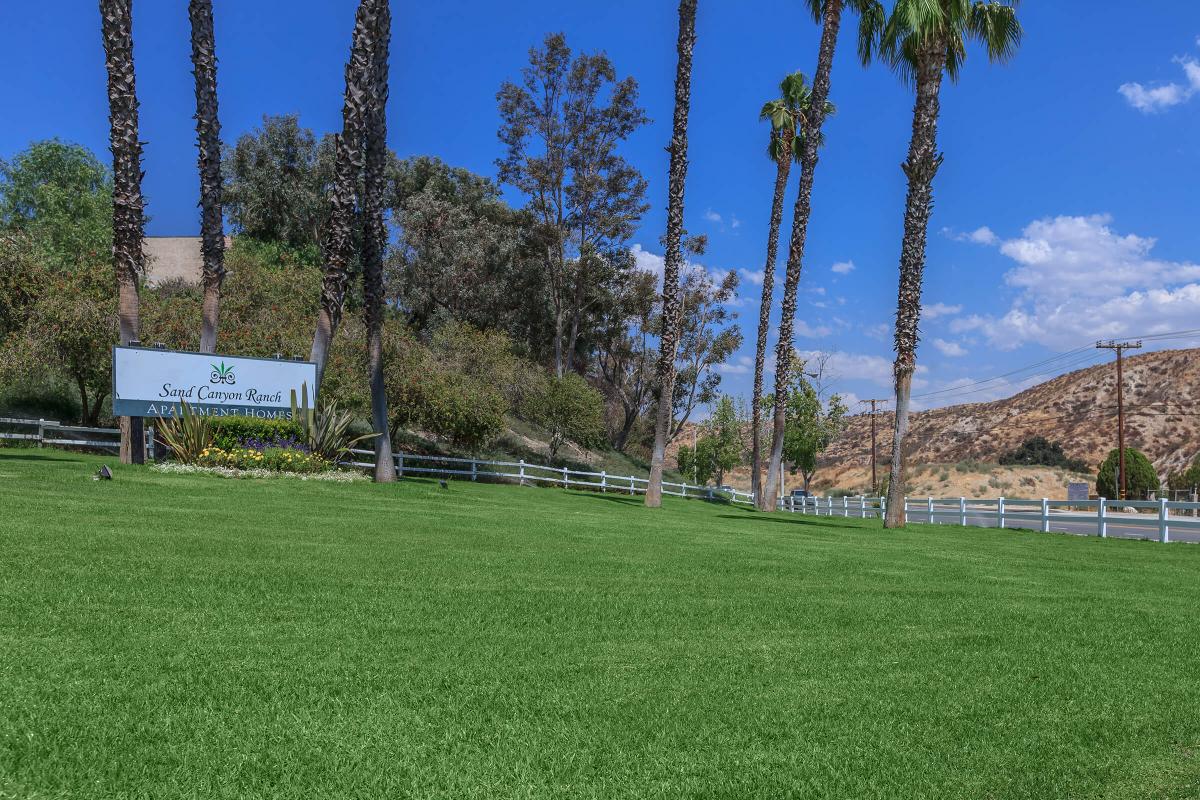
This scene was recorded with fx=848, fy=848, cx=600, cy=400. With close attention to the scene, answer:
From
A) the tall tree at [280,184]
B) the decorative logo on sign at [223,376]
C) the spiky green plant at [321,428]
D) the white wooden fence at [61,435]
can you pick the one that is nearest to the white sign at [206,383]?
the decorative logo on sign at [223,376]

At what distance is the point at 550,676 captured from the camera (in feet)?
15.8

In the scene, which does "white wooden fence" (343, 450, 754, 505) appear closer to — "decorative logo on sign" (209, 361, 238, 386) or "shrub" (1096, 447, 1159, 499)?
"decorative logo on sign" (209, 361, 238, 386)

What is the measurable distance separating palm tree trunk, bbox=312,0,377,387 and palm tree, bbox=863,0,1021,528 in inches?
539

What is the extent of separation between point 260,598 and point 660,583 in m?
3.74

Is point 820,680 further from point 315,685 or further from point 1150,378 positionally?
point 1150,378

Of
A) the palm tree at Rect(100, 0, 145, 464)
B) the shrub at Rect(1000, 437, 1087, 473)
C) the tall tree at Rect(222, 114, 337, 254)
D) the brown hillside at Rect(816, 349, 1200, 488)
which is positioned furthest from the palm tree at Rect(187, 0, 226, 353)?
the brown hillside at Rect(816, 349, 1200, 488)

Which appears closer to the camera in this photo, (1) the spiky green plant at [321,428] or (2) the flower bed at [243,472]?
(2) the flower bed at [243,472]

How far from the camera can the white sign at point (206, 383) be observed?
68.1 ft

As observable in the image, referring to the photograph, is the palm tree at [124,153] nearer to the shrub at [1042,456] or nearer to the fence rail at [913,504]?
the fence rail at [913,504]

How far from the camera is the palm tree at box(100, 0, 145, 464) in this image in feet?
65.8

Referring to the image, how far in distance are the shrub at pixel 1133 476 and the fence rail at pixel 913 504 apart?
12.3 ft

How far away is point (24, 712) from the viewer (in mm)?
3746

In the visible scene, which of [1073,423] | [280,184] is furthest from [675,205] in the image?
[1073,423]

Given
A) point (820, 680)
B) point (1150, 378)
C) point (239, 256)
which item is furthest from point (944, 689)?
point (1150, 378)
